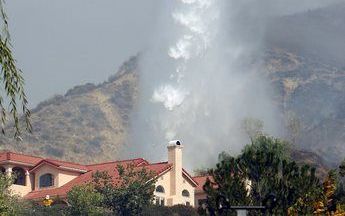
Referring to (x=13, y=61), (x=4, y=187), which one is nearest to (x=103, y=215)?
(x=4, y=187)

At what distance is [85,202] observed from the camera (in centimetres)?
7281

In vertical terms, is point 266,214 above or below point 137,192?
below

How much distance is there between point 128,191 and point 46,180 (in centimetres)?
1992

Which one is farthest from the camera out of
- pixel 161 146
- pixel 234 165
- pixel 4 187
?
pixel 161 146

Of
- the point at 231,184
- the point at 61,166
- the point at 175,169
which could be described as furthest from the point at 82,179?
the point at 231,184

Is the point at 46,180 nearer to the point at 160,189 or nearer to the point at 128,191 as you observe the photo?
the point at 160,189

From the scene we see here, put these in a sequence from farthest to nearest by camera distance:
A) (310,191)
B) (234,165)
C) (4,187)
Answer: (4,187) < (234,165) < (310,191)

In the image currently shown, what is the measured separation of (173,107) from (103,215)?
12177 cm

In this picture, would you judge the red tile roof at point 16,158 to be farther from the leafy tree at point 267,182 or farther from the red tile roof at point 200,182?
the leafy tree at point 267,182

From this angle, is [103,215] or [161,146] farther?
[161,146]

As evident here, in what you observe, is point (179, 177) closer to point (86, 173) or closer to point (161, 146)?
point (86, 173)

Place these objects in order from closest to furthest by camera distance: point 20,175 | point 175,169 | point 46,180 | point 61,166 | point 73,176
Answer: point 175,169
point 61,166
point 46,180
point 20,175
point 73,176

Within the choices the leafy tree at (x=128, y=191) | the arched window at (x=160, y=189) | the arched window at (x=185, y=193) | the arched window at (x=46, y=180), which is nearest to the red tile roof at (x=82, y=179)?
the arched window at (x=160, y=189)

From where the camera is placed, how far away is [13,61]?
11297mm
